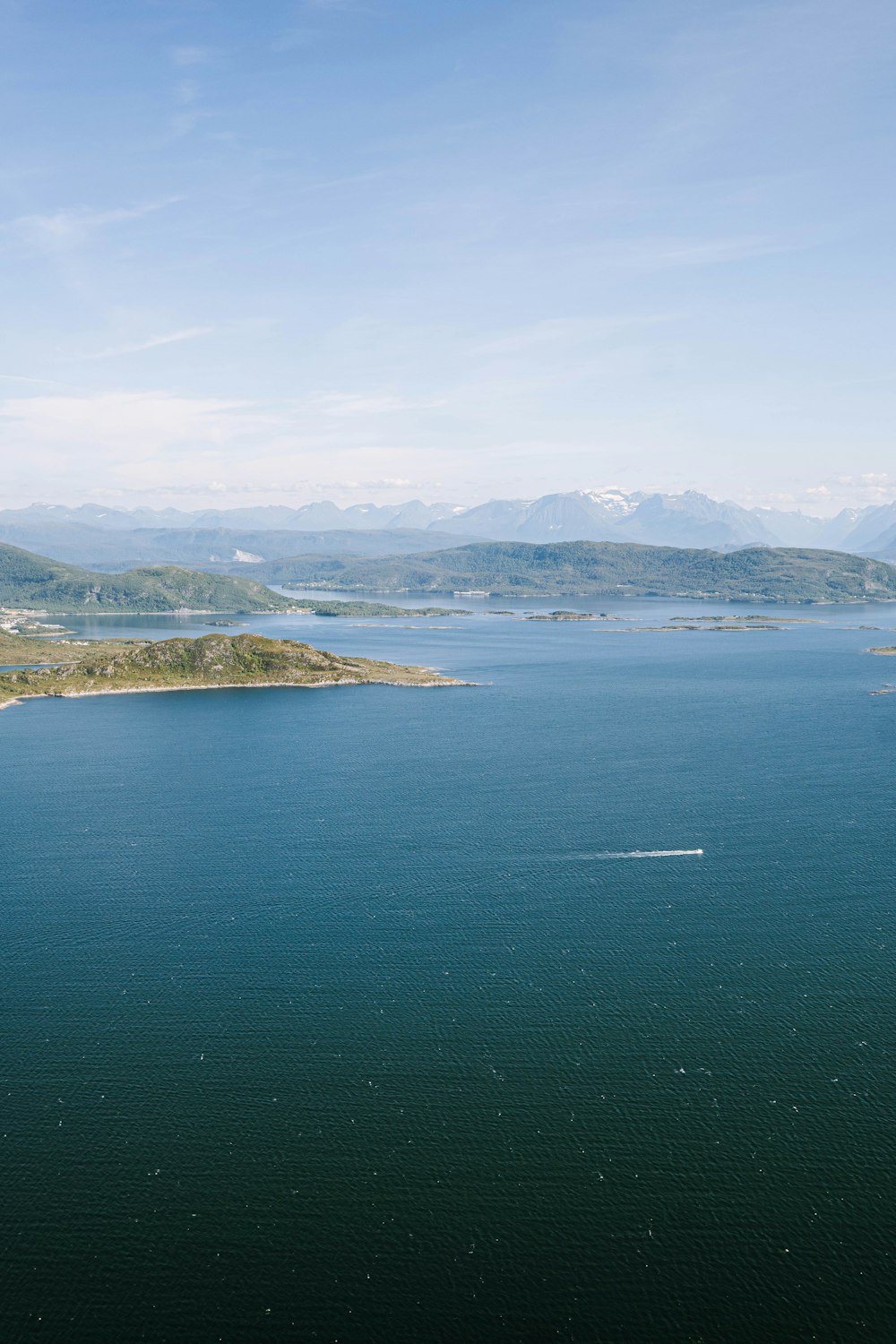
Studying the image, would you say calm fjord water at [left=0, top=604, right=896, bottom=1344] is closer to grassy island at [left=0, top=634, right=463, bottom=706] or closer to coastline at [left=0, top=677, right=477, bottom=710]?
coastline at [left=0, top=677, right=477, bottom=710]

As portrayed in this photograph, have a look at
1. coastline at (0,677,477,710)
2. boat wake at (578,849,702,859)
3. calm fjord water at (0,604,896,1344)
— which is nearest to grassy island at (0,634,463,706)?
coastline at (0,677,477,710)

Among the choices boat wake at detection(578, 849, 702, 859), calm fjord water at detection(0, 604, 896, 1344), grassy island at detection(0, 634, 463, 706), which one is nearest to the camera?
calm fjord water at detection(0, 604, 896, 1344)

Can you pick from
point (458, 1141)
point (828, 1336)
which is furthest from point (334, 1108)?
point (828, 1336)

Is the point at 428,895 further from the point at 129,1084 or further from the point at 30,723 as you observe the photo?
the point at 30,723

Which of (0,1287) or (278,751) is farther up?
(278,751)

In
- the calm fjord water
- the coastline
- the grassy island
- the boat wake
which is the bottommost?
the calm fjord water

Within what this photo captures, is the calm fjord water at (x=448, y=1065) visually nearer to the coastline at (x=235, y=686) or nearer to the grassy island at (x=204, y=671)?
the coastline at (x=235, y=686)
